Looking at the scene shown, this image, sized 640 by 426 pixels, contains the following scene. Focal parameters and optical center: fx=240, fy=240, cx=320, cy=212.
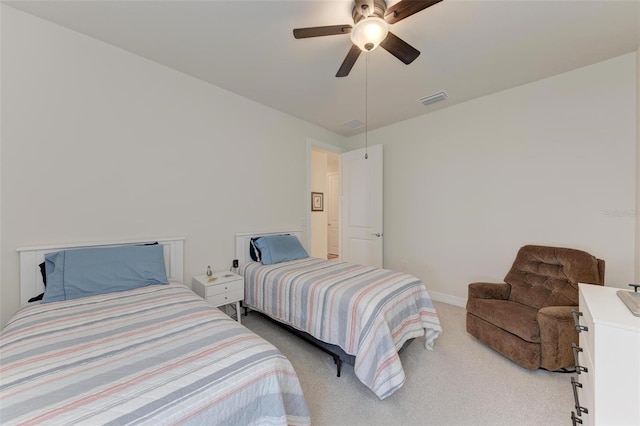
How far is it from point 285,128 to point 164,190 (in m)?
1.89

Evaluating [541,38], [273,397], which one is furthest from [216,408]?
[541,38]

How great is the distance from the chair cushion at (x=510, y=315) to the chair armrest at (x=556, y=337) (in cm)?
6

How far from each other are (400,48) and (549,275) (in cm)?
251

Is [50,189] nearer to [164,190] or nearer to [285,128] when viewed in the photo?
[164,190]

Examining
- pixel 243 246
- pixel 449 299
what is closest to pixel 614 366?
pixel 449 299

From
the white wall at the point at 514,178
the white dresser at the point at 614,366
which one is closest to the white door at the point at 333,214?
the white wall at the point at 514,178

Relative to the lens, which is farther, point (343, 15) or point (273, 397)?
point (343, 15)

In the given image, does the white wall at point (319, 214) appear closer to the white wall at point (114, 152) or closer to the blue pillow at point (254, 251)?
the white wall at point (114, 152)

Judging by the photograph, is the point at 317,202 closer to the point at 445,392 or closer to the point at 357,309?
the point at 357,309

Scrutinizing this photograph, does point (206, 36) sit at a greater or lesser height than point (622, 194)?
greater

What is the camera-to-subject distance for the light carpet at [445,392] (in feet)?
5.09

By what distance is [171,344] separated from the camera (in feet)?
3.75

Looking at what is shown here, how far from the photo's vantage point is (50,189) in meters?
1.89

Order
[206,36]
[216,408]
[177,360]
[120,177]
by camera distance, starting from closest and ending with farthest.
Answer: [216,408] → [177,360] → [206,36] → [120,177]
